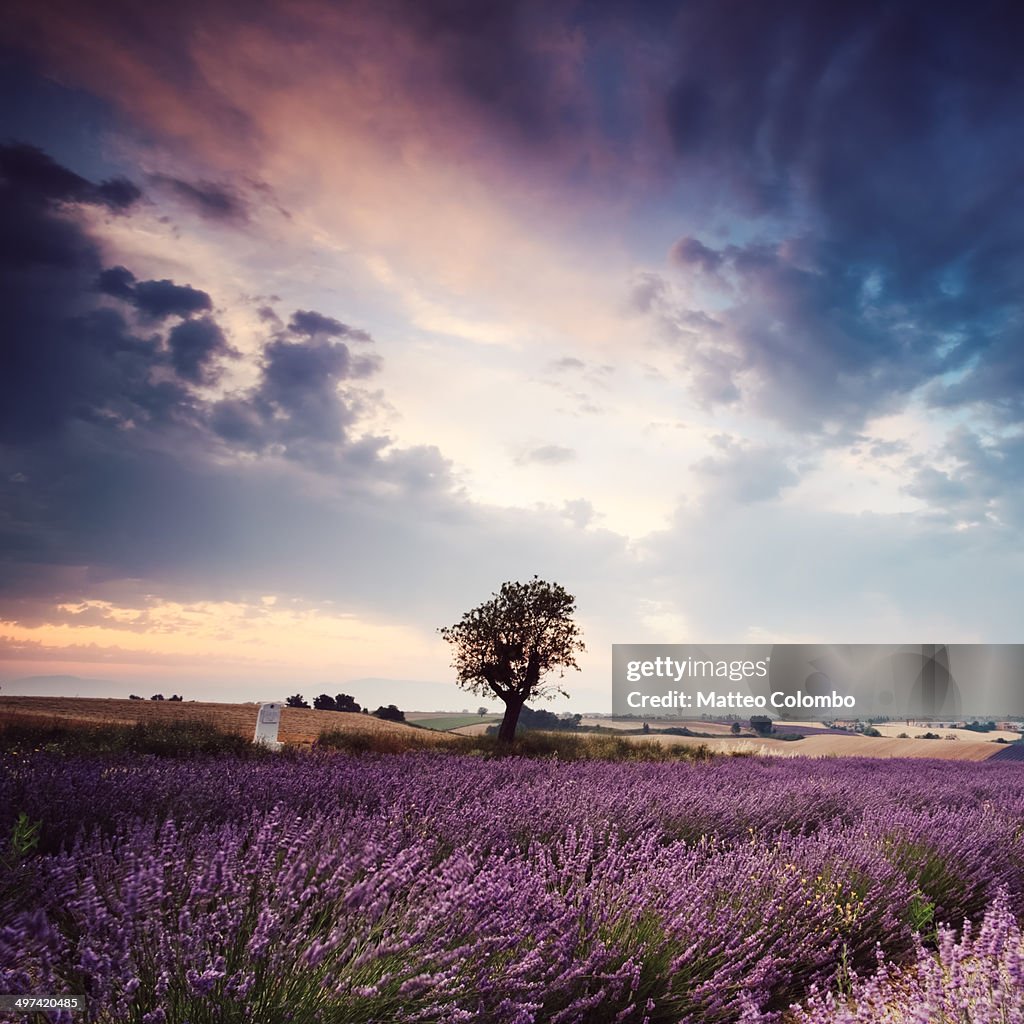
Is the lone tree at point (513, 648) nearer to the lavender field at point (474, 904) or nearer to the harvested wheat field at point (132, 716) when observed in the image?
the harvested wheat field at point (132, 716)

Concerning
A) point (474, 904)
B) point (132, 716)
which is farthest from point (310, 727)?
point (474, 904)

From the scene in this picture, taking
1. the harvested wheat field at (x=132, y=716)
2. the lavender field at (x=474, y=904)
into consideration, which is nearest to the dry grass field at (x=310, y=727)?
the harvested wheat field at (x=132, y=716)

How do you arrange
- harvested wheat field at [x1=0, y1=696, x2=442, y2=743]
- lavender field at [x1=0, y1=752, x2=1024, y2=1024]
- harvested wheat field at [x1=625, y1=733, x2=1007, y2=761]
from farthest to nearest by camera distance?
harvested wheat field at [x1=625, y1=733, x2=1007, y2=761]
harvested wheat field at [x1=0, y1=696, x2=442, y2=743]
lavender field at [x1=0, y1=752, x2=1024, y2=1024]

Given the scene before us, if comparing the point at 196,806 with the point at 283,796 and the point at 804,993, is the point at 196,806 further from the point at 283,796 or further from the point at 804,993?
the point at 804,993

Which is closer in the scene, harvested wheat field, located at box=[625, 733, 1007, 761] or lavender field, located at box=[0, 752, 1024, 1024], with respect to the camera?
lavender field, located at box=[0, 752, 1024, 1024]

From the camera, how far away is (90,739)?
9.96 meters

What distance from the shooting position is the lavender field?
1771 millimetres

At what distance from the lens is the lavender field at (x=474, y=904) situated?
1.77 m

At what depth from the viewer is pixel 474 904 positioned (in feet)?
7.09

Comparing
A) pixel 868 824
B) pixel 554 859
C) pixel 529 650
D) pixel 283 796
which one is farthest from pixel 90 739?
pixel 529 650

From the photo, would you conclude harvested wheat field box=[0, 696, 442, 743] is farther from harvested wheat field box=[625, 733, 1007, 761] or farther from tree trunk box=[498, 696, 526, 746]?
harvested wheat field box=[625, 733, 1007, 761]

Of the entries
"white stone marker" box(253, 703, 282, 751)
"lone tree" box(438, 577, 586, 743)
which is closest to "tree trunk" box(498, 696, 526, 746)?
"lone tree" box(438, 577, 586, 743)

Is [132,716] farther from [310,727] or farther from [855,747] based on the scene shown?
[855,747]

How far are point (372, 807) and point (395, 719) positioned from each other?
23353 mm
